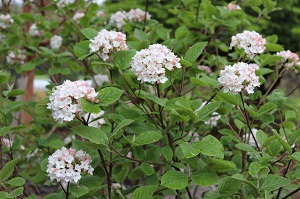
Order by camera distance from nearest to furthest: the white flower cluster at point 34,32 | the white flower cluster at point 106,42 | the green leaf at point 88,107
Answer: the green leaf at point 88,107 < the white flower cluster at point 106,42 < the white flower cluster at point 34,32

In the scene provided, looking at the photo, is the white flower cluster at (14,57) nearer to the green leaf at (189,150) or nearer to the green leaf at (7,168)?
the green leaf at (7,168)

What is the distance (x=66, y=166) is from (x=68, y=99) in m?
0.31

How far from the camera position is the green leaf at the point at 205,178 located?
1580 mm

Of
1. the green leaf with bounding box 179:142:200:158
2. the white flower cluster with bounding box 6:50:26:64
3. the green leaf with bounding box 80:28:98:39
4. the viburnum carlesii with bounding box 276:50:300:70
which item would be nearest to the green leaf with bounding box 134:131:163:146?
the green leaf with bounding box 179:142:200:158

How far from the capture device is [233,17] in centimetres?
271

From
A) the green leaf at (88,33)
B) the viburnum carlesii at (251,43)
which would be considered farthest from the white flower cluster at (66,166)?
the viburnum carlesii at (251,43)

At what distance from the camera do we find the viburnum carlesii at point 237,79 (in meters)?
1.64

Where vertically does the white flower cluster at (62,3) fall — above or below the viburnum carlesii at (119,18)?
above

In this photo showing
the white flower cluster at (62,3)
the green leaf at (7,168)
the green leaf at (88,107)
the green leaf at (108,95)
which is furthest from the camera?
the white flower cluster at (62,3)

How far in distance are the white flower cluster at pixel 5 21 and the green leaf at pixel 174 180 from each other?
188 cm

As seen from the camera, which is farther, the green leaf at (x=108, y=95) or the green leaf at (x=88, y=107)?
the green leaf at (x=108, y=95)

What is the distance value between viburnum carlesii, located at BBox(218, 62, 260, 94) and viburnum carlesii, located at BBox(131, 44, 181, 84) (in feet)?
0.68

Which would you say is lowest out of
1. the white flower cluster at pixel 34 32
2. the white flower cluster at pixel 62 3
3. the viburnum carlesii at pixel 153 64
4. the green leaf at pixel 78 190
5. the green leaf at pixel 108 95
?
the white flower cluster at pixel 34 32

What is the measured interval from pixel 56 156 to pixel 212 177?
582 mm
